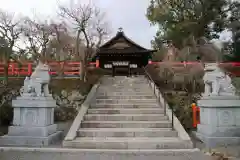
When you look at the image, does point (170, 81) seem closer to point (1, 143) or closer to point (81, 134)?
point (81, 134)

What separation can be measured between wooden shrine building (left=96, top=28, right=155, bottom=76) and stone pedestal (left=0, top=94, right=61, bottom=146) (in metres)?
12.9

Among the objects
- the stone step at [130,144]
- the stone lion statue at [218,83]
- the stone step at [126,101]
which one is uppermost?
the stone lion statue at [218,83]

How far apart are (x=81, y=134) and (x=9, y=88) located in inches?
222

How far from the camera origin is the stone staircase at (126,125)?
22.0 ft

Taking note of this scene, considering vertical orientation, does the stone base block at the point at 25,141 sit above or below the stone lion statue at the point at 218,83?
below

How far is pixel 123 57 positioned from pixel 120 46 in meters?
1.05

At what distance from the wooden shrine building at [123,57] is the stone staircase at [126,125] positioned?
8788 mm

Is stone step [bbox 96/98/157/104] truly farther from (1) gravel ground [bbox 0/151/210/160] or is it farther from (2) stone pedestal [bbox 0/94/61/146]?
(1) gravel ground [bbox 0/151/210/160]

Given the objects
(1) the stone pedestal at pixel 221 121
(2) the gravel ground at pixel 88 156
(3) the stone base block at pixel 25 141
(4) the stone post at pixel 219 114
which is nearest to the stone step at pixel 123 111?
(4) the stone post at pixel 219 114

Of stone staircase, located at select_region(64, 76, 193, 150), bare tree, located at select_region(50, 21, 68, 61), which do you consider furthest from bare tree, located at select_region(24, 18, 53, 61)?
stone staircase, located at select_region(64, 76, 193, 150)

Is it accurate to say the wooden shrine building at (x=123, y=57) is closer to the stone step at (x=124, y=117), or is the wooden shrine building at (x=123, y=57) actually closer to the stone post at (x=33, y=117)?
the stone step at (x=124, y=117)

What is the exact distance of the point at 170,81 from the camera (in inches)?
529

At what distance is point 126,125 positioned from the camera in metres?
8.17

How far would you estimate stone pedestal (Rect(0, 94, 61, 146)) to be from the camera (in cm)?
688
